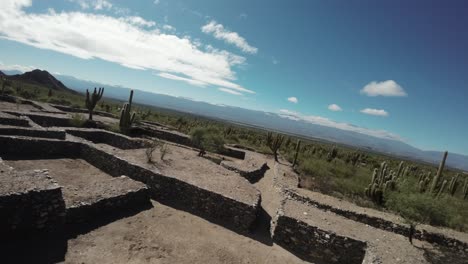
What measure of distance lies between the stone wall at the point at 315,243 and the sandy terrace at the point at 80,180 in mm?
5808

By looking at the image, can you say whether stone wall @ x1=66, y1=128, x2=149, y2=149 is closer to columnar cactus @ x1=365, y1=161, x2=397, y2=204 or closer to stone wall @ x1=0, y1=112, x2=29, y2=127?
stone wall @ x1=0, y1=112, x2=29, y2=127

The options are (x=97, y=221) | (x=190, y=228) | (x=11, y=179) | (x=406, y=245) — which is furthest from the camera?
(x=406, y=245)

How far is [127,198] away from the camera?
999 centimetres

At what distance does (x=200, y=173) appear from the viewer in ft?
43.5

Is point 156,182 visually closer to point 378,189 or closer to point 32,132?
point 32,132

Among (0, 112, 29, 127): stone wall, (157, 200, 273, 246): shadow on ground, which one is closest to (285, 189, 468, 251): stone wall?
(157, 200, 273, 246): shadow on ground

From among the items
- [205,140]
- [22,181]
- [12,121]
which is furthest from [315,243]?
[12,121]

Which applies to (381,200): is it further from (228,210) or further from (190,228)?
(190,228)

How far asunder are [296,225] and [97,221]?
22.4 ft

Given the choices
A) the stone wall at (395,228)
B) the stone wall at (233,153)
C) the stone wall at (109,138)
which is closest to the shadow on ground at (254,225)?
the stone wall at (395,228)

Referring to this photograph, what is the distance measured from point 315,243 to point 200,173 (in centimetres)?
617

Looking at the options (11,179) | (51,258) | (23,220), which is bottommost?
(51,258)

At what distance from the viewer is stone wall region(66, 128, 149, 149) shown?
59.6ft

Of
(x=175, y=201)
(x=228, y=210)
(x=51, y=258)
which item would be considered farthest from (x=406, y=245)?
(x=51, y=258)
